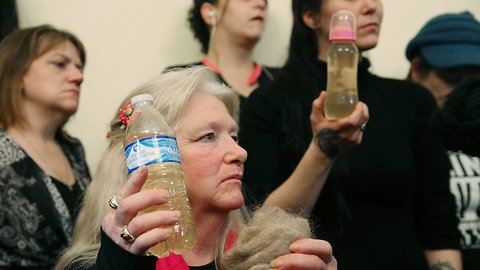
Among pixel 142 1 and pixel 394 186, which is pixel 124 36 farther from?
pixel 394 186

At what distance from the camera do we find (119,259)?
86 centimetres

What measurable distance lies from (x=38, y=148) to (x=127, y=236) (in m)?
1.26

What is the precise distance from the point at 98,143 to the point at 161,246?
4.42 ft

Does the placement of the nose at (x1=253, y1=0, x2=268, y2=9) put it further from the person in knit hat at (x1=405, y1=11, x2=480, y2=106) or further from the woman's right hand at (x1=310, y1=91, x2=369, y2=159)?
the woman's right hand at (x1=310, y1=91, x2=369, y2=159)

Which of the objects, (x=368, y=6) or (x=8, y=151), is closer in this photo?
(x=368, y=6)

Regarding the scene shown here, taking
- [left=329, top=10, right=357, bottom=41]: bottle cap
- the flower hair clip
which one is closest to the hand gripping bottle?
[left=329, top=10, right=357, bottom=41]: bottle cap

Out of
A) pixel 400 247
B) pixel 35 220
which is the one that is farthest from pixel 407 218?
pixel 35 220

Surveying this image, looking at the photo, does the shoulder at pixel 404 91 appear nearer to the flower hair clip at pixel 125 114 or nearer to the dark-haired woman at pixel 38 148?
the flower hair clip at pixel 125 114

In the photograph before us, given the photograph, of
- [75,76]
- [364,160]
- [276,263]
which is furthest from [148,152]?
[75,76]

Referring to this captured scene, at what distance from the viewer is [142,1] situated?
2.28 metres

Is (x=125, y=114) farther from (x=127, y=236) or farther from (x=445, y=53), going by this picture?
(x=445, y=53)

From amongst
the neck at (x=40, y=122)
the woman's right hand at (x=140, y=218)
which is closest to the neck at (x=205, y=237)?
the woman's right hand at (x=140, y=218)

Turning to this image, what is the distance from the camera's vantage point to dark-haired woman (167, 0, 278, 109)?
2.08 metres

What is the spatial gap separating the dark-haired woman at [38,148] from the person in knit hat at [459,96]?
107 cm
